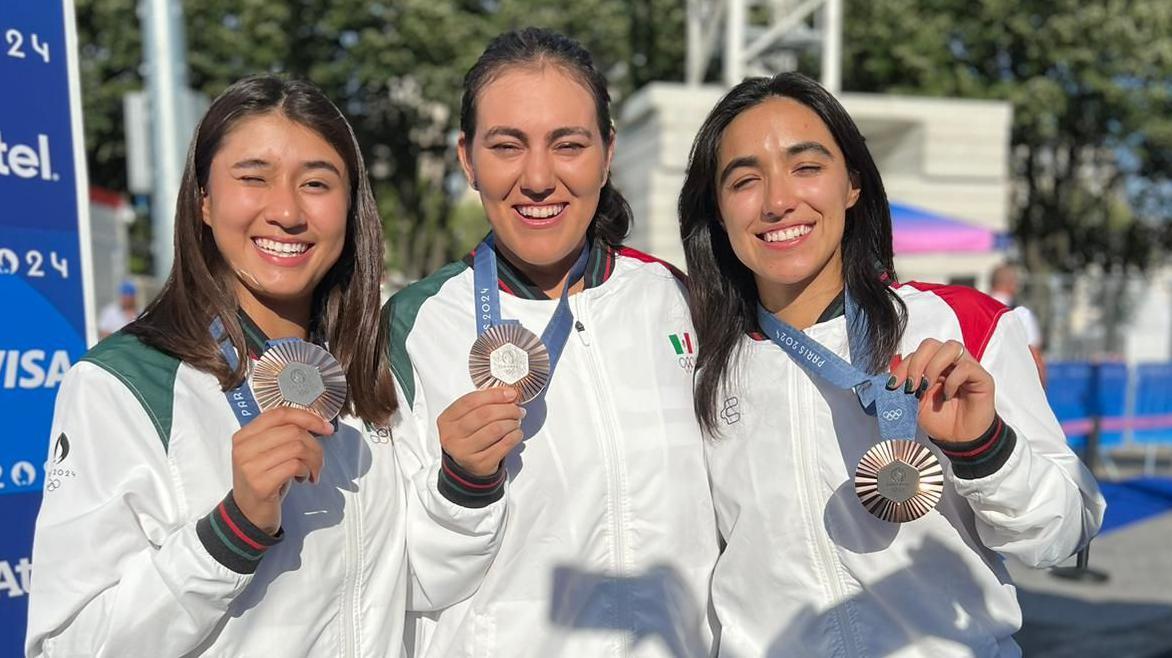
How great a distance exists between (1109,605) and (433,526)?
5812 millimetres

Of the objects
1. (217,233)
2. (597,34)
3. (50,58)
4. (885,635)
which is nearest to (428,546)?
(217,233)

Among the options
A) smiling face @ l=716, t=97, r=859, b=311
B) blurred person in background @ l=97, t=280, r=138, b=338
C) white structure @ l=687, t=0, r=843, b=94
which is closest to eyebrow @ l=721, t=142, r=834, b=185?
smiling face @ l=716, t=97, r=859, b=311

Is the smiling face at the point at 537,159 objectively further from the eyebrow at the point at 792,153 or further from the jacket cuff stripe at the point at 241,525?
the jacket cuff stripe at the point at 241,525

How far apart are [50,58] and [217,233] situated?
3.15ft

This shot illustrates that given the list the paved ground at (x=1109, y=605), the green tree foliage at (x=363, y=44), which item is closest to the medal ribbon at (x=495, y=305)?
the paved ground at (x=1109, y=605)

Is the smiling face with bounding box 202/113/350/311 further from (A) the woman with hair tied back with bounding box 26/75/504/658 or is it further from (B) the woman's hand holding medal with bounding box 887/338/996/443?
(B) the woman's hand holding medal with bounding box 887/338/996/443

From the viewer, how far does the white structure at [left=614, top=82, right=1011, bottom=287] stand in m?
13.5

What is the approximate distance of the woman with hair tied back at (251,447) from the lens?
5.62ft

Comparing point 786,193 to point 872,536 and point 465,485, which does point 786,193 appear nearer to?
point 872,536

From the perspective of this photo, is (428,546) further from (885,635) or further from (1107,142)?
(1107,142)

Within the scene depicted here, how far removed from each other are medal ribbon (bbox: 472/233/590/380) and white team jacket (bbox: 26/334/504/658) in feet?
1.28

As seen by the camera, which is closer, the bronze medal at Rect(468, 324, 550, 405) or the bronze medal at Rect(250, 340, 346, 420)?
the bronze medal at Rect(250, 340, 346, 420)

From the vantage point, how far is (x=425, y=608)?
7.14ft

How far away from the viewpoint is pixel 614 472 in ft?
7.16
